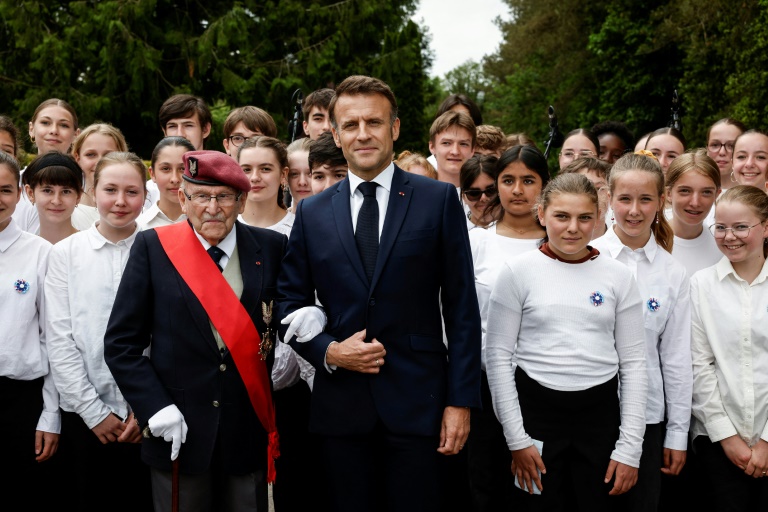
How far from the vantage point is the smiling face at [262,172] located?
4.98 m

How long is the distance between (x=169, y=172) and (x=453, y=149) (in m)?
2.16

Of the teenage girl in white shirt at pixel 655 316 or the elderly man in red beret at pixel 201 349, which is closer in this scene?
the elderly man in red beret at pixel 201 349

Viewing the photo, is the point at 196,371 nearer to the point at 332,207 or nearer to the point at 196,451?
the point at 196,451

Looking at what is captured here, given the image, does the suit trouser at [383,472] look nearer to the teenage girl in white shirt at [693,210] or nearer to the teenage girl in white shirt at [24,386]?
the teenage girl in white shirt at [24,386]

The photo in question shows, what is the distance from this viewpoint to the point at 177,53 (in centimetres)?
1881

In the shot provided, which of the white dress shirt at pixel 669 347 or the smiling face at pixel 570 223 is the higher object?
the smiling face at pixel 570 223

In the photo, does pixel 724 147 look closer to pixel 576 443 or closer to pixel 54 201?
pixel 576 443

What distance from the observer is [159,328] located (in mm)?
3648

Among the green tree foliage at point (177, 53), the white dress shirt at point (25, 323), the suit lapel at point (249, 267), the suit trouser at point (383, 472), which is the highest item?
the green tree foliage at point (177, 53)

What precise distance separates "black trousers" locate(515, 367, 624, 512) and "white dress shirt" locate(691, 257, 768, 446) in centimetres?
74

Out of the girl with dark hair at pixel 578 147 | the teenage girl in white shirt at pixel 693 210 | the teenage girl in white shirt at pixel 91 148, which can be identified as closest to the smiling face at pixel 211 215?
the teenage girl in white shirt at pixel 91 148

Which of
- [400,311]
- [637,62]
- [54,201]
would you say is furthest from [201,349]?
[637,62]

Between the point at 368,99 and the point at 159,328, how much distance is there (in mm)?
1355

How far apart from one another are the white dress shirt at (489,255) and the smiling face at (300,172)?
1.35 m
